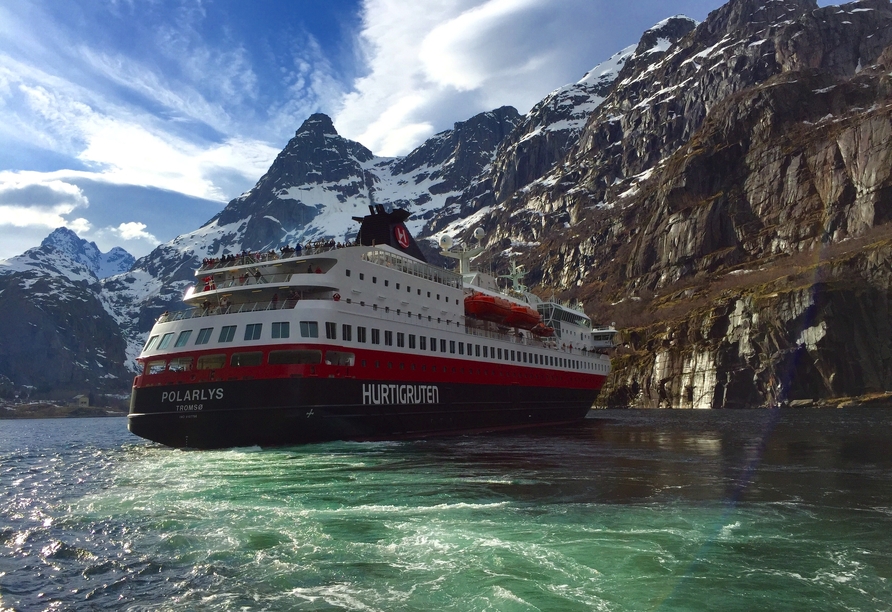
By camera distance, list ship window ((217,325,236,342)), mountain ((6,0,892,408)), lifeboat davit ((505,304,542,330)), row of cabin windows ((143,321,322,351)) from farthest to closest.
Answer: mountain ((6,0,892,408)) < lifeboat davit ((505,304,542,330)) < ship window ((217,325,236,342)) < row of cabin windows ((143,321,322,351))

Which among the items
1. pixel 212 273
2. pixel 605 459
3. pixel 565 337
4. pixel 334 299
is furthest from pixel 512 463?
pixel 565 337

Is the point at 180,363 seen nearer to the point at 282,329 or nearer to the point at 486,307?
the point at 282,329

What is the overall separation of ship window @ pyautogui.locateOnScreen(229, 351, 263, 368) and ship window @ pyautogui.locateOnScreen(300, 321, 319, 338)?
7.05 ft

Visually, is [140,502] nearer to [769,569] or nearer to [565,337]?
[769,569]

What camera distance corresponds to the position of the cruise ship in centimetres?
2831

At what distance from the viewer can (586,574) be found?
10859mm

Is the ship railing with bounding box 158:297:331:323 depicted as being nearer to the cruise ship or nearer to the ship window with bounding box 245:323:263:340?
the cruise ship

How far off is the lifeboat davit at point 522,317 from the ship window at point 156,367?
25.4 metres

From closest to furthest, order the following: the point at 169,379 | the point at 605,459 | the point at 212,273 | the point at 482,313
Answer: the point at 605,459, the point at 169,379, the point at 212,273, the point at 482,313

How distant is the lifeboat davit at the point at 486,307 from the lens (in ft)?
146

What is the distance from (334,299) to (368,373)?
4.11 metres

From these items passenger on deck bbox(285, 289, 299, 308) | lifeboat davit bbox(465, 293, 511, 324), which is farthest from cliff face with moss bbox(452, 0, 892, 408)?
passenger on deck bbox(285, 289, 299, 308)

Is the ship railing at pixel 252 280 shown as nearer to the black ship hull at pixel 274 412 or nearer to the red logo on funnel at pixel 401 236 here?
the black ship hull at pixel 274 412

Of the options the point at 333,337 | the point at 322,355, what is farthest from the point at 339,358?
the point at 322,355
